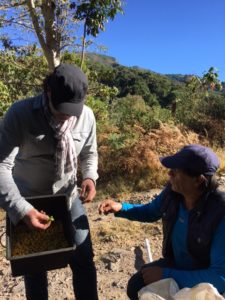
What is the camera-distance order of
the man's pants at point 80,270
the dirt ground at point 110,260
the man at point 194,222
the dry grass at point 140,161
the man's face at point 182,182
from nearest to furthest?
1. the man at point 194,222
2. the man's face at point 182,182
3. the man's pants at point 80,270
4. the dirt ground at point 110,260
5. the dry grass at point 140,161

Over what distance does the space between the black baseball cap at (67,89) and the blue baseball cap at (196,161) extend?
0.59 metres

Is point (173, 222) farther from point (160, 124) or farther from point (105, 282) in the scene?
point (160, 124)

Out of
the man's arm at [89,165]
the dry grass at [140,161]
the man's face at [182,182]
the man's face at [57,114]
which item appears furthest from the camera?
the dry grass at [140,161]

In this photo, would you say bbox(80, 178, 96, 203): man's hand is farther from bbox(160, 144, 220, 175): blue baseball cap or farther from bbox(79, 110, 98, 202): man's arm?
bbox(160, 144, 220, 175): blue baseball cap

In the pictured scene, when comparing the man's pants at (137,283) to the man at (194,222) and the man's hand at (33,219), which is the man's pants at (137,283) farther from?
the man's hand at (33,219)

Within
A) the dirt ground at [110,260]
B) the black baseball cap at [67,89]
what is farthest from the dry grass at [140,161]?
the black baseball cap at [67,89]

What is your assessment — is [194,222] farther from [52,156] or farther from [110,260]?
[110,260]

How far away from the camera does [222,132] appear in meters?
8.91

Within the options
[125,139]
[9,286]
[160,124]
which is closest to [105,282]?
[9,286]

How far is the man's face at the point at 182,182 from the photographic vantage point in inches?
81.1

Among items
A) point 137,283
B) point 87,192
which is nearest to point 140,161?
point 87,192

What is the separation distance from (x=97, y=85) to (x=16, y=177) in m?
7.44

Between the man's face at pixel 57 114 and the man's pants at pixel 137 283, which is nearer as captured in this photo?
the man's face at pixel 57 114

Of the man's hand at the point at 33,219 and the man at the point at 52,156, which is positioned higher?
the man at the point at 52,156
